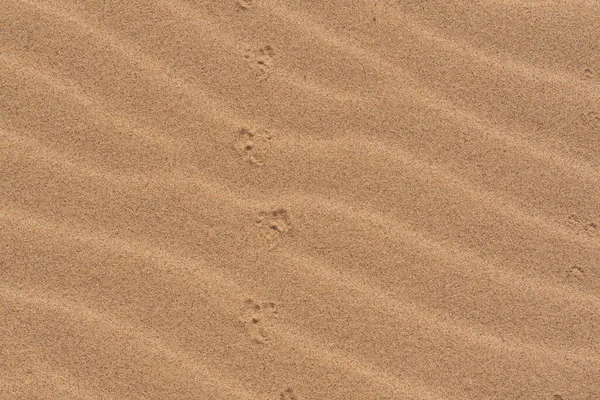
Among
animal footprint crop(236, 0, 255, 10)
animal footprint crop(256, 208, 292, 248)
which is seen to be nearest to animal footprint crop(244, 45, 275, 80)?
animal footprint crop(236, 0, 255, 10)

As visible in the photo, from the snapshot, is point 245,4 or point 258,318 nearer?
point 258,318

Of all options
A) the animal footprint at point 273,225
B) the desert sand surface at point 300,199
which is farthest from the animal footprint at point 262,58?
the animal footprint at point 273,225

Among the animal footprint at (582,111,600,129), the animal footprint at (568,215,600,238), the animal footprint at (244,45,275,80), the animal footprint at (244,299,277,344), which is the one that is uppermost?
the animal footprint at (582,111,600,129)

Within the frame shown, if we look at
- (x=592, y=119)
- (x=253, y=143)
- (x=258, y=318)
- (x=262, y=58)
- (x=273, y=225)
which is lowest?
(x=258, y=318)

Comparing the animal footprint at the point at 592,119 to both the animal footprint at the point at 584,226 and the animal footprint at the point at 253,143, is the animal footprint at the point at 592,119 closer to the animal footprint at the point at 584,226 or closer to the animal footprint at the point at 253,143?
the animal footprint at the point at 584,226

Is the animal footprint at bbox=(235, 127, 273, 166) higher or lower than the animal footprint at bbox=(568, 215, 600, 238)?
lower

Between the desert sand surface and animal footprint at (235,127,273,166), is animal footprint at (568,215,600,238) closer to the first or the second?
the desert sand surface

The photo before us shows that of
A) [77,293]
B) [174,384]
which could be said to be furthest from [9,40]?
[174,384]

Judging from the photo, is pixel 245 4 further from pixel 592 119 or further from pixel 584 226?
pixel 584 226

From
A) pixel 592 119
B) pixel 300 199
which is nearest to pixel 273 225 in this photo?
pixel 300 199
